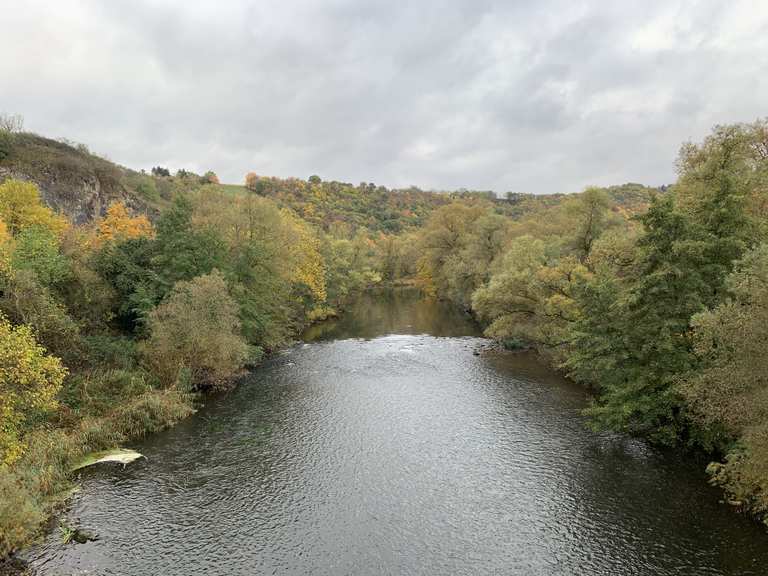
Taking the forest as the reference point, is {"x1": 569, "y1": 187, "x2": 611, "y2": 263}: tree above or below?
above

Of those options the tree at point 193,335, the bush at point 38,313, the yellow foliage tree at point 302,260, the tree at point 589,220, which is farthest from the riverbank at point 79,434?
the tree at point 589,220

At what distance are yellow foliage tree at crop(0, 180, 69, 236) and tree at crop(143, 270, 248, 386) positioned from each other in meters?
16.5

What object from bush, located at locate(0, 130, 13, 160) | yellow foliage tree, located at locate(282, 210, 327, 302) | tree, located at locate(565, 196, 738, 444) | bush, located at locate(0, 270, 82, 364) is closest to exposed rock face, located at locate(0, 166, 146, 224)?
bush, located at locate(0, 130, 13, 160)

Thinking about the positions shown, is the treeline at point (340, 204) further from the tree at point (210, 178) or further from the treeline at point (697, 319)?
the treeline at point (697, 319)

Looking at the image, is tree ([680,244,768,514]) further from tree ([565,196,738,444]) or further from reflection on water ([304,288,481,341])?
reflection on water ([304,288,481,341])

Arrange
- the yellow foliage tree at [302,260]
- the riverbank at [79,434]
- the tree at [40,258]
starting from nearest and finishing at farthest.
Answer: the riverbank at [79,434] → the tree at [40,258] → the yellow foliage tree at [302,260]

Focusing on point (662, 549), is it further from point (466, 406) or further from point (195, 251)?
point (195, 251)

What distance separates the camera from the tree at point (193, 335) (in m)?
31.8

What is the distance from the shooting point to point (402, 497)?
20484 mm

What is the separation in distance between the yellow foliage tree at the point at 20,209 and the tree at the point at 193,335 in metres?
16.5

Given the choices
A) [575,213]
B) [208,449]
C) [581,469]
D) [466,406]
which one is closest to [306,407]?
[208,449]

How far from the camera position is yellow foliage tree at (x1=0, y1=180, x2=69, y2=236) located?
41.0m

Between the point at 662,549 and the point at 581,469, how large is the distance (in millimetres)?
5790

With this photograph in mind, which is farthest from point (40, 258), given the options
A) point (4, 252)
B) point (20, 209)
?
point (20, 209)
